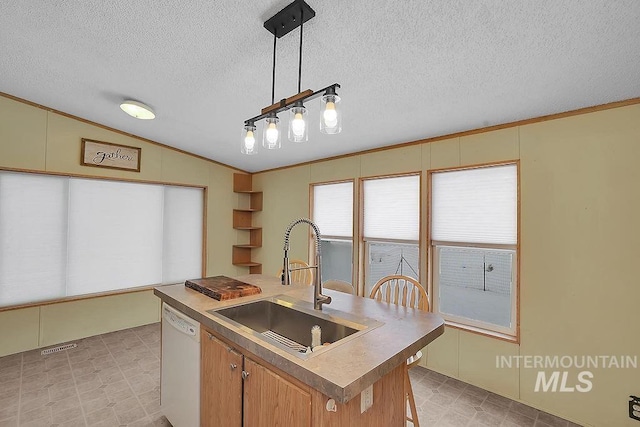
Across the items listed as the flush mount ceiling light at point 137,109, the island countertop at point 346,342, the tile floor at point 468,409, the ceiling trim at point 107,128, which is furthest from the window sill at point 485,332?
the ceiling trim at point 107,128

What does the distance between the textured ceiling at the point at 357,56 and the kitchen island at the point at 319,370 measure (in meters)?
1.54

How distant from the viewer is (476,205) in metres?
2.73

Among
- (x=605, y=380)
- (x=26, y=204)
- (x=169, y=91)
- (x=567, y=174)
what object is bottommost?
(x=605, y=380)

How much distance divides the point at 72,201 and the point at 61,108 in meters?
1.09

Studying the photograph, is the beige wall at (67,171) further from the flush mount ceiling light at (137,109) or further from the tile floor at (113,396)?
the flush mount ceiling light at (137,109)

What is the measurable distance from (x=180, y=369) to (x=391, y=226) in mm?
2423

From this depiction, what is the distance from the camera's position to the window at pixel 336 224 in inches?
149

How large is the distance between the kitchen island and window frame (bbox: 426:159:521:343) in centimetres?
131

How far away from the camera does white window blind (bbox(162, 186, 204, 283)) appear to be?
4348 millimetres

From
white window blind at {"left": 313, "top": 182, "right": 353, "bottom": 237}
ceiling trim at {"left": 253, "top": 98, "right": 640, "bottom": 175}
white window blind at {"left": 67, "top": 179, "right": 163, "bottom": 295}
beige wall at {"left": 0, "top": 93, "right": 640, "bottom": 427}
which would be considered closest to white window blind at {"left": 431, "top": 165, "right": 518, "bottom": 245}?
beige wall at {"left": 0, "top": 93, "right": 640, "bottom": 427}

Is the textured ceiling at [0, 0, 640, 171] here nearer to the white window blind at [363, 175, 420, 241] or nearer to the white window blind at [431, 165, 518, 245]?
the white window blind at [431, 165, 518, 245]

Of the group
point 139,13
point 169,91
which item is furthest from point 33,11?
point 169,91

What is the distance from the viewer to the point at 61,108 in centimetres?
334

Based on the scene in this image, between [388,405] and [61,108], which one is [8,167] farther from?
[388,405]
